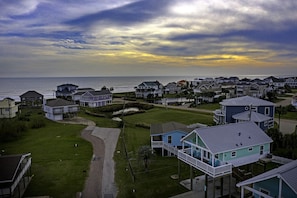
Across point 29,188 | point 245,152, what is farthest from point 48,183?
point 245,152

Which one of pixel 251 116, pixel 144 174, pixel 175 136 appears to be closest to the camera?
pixel 144 174

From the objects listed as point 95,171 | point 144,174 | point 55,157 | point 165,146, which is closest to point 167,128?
point 165,146

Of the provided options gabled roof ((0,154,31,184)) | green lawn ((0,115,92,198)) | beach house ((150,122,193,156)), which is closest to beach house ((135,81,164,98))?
green lawn ((0,115,92,198))

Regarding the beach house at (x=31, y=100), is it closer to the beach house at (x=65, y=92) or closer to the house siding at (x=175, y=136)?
Result: the beach house at (x=65, y=92)

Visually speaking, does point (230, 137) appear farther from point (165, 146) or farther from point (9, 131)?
point (9, 131)

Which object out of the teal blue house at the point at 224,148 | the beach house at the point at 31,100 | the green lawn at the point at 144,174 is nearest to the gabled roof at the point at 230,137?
the teal blue house at the point at 224,148

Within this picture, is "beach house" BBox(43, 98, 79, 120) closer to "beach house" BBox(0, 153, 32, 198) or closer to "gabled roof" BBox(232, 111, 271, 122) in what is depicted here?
→ "beach house" BBox(0, 153, 32, 198)
